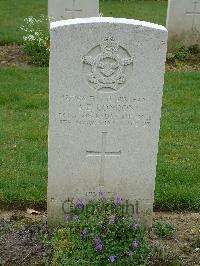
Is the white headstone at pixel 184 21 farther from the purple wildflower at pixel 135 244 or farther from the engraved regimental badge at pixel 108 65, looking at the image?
the purple wildflower at pixel 135 244

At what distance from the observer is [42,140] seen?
655 centimetres

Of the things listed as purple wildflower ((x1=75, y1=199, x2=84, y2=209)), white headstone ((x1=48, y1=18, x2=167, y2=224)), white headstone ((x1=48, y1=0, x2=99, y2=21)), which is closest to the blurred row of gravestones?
white headstone ((x1=48, y1=0, x2=99, y2=21))

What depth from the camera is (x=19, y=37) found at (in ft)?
36.9

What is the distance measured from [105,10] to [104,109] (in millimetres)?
10678

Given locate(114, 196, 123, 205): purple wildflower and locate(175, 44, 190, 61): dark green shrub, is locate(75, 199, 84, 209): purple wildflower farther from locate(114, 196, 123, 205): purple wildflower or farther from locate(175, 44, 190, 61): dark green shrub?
locate(175, 44, 190, 61): dark green shrub

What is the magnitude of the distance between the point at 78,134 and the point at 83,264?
1009 mm

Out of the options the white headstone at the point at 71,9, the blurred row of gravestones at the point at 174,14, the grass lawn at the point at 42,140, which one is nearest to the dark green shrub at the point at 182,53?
the blurred row of gravestones at the point at 174,14

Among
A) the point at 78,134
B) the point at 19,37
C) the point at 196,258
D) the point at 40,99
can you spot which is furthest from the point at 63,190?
the point at 19,37

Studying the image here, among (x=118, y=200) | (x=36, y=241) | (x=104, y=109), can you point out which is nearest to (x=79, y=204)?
(x=118, y=200)

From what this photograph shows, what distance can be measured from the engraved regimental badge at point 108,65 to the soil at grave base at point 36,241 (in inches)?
50.2

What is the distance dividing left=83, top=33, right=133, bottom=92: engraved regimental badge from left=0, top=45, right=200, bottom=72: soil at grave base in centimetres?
547

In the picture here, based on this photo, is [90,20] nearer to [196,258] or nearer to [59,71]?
[59,71]

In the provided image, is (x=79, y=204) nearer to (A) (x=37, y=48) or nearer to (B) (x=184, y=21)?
(A) (x=37, y=48)

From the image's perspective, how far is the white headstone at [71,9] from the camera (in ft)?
34.4
